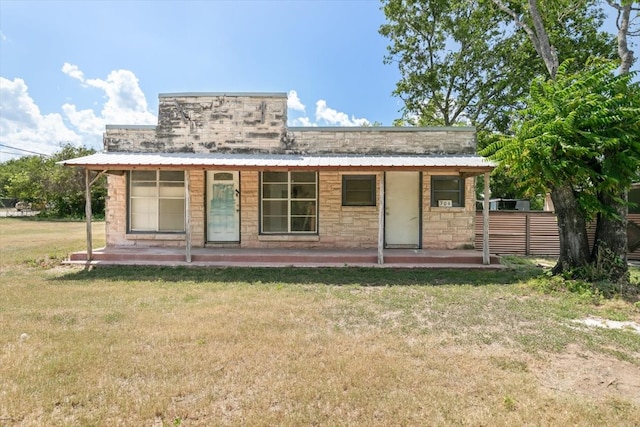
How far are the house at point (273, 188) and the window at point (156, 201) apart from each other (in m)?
0.03

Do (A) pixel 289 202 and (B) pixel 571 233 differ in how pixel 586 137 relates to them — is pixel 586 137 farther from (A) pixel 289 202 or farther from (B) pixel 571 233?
(A) pixel 289 202

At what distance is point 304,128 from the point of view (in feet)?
34.4

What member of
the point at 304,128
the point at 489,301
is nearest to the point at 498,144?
the point at 489,301

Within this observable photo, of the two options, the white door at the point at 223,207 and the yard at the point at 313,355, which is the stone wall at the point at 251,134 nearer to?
the white door at the point at 223,207

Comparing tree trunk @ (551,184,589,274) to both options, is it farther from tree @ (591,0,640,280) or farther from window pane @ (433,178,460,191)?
window pane @ (433,178,460,191)

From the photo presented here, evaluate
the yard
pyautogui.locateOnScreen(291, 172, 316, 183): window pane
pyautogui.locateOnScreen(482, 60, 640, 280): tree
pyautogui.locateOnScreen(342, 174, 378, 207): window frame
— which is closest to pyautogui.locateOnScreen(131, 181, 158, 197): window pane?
the yard

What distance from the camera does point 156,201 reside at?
1034cm

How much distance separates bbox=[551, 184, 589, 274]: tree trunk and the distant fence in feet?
10.6

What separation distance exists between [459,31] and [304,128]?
13.8m

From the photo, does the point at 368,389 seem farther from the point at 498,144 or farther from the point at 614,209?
the point at 614,209

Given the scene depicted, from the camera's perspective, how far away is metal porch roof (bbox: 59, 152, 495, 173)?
27.7 ft

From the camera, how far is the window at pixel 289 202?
10297mm

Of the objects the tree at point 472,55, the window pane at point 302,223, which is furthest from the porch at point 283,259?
the tree at point 472,55

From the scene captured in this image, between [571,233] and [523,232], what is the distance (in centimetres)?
360
